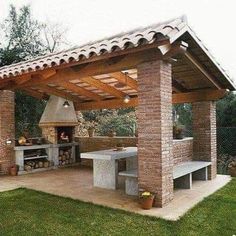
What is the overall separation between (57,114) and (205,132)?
5.62 meters

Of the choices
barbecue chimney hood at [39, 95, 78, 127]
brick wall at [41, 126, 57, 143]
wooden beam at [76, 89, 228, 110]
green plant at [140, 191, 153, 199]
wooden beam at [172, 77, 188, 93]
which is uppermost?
wooden beam at [172, 77, 188, 93]

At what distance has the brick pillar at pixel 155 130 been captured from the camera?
19.9 ft

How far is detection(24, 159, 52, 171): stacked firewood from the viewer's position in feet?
35.2

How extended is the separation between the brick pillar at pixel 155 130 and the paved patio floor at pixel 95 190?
15.9 inches

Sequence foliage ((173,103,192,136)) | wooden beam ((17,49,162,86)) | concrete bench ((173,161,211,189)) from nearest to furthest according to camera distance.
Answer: wooden beam ((17,49,162,86)) < concrete bench ((173,161,211,189)) < foliage ((173,103,192,136))

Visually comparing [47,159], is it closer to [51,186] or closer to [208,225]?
[51,186]

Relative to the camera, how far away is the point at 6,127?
33.1 feet

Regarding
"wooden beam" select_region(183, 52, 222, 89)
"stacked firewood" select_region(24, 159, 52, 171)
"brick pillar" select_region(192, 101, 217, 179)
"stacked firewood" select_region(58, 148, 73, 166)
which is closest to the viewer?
"wooden beam" select_region(183, 52, 222, 89)

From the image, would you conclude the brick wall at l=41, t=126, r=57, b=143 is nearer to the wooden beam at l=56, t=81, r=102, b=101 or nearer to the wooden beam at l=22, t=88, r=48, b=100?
the wooden beam at l=22, t=88, r=48, b=100

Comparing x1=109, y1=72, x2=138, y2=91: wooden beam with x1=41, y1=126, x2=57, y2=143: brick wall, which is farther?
x1=41, y1=126, x2=57, y2=143: brick wall

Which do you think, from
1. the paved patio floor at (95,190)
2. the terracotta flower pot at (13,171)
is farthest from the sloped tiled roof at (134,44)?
the terracotta flower pot at (13,171)

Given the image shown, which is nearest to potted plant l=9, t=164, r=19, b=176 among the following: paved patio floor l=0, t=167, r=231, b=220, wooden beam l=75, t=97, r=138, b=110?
A: paved patio floor l=0, t=167, r=231, b=220

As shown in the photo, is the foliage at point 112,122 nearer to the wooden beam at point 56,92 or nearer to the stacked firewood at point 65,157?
the stacked firewood at point 65,157

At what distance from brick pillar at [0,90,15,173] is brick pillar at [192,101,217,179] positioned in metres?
5.91
